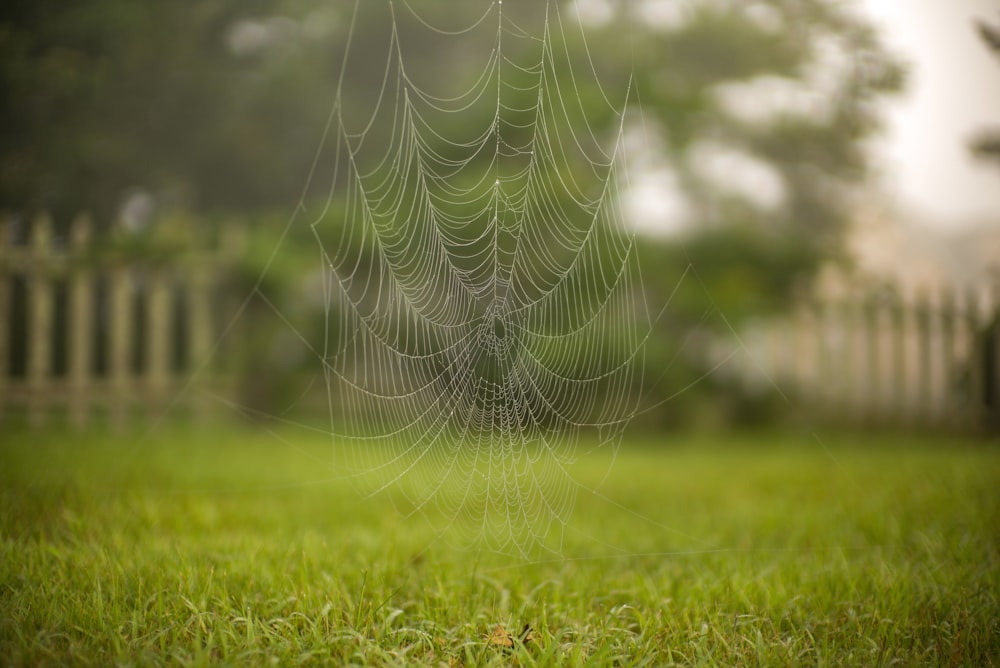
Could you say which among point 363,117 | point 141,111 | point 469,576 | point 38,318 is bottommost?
point 469,576

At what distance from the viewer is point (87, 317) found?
6875 mm

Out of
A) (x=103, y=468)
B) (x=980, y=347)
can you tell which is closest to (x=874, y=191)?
(x=980, y=347)

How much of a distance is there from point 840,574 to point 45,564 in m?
2.99

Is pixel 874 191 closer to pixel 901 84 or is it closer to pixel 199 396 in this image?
pixel 901 84

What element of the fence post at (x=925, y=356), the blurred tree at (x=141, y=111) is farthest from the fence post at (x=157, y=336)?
the fence post at (x=925, y=356)

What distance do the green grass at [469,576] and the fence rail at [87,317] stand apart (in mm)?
2055

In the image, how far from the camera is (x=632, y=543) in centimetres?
355

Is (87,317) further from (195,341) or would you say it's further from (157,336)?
(195,341)

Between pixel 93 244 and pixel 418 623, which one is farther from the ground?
pixel 93 244

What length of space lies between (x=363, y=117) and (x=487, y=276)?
6.30m

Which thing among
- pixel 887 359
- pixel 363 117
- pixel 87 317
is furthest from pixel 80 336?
pixel 887 359

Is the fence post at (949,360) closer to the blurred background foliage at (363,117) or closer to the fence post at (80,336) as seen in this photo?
the blurred background foliage at (363,117)

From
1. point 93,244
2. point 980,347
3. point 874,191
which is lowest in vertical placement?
point 980,347

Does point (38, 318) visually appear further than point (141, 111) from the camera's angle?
No
